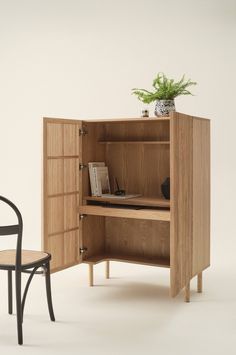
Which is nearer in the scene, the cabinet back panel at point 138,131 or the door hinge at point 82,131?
the door hinge at point 82,131

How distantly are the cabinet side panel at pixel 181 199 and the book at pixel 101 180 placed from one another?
2.84ft

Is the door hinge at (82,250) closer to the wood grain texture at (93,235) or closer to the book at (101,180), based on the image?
the wood grain texture at (93,235)

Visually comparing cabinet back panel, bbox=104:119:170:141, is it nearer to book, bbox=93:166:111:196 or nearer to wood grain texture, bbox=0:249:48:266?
book, bbox=93:166:111:196

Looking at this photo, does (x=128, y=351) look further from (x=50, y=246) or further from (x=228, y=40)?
(x=228, y=40)

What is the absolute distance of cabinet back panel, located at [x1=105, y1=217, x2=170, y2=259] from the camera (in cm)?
487

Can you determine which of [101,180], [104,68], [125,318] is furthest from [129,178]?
[104,68]

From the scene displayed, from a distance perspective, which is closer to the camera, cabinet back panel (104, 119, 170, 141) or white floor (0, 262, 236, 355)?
white floor (0, 262, 236, 355)

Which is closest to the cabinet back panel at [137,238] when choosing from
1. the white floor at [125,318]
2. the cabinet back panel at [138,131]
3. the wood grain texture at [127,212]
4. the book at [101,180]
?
the white floor at [125,318]

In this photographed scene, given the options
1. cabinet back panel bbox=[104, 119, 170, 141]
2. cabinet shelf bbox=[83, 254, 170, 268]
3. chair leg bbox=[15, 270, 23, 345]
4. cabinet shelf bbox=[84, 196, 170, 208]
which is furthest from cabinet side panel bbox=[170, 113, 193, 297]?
chair leg bbox=[15, 270, 23, 345]

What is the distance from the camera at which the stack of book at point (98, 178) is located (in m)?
4.70

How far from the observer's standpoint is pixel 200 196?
14.7ft

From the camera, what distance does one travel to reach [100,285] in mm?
4871

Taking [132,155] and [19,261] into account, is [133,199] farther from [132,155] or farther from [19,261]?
[19,261]

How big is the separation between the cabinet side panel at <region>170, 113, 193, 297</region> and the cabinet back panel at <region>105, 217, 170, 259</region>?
62 centimetres
